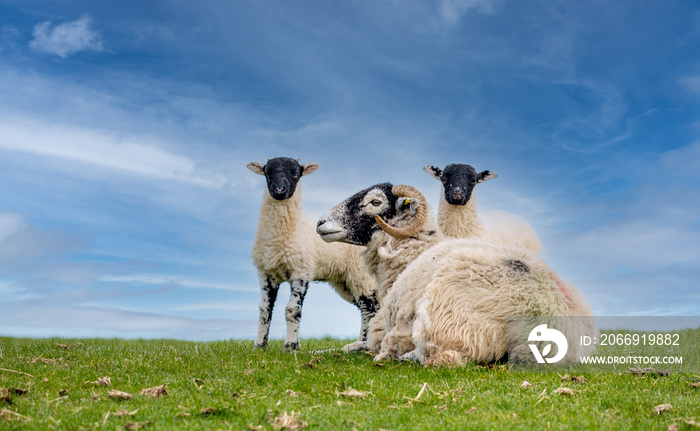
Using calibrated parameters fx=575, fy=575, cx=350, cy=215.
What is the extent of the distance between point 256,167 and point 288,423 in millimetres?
8867

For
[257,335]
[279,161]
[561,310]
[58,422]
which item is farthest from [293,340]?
[58,422]

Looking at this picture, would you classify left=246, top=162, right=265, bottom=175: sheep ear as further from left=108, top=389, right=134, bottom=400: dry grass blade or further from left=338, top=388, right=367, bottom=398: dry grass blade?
left=338, top=388, right=367, bottom=398: dry grass blade

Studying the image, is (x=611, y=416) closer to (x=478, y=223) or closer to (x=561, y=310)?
(x=561, y=310)

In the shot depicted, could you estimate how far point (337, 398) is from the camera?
6156mm

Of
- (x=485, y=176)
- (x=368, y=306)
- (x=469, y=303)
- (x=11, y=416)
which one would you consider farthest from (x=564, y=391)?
(x=485, y=176)

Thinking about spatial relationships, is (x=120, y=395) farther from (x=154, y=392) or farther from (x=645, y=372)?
(x=645, y=372)

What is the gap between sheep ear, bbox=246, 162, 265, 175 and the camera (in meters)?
13.2

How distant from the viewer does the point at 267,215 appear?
510 inches

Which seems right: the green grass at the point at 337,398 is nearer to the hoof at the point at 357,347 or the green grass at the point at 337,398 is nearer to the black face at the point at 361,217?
the hoof at the point at 357,347

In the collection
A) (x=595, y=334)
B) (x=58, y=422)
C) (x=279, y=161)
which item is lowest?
(x=58, y=422)

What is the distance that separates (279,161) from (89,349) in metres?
5.69

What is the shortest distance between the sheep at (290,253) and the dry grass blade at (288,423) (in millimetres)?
6899

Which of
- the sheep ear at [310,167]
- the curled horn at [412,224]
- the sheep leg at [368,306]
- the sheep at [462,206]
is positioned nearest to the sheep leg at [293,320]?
the sheep leg at [368,306]

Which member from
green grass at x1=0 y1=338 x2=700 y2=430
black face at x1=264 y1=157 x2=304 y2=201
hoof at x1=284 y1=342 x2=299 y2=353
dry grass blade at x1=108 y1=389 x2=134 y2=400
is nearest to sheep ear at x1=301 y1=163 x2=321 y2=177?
black face at x1=264 y1=157 x2=304 y2=201
